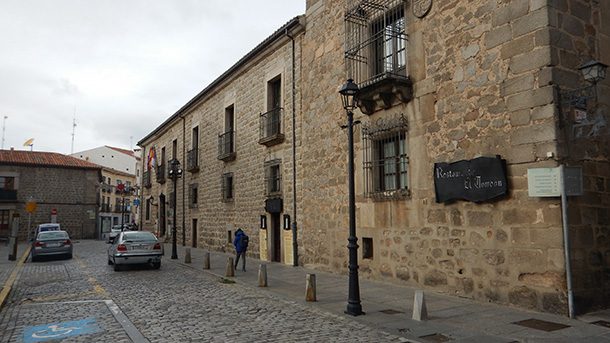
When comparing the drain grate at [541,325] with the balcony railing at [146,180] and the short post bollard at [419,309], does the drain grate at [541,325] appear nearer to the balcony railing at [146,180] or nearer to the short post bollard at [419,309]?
the short post bollard at [419,309]

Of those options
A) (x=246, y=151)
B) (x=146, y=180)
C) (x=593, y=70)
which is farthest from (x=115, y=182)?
(x=593, y=70)

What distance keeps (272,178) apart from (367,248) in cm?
604

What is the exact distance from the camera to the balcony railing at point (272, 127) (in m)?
15.6

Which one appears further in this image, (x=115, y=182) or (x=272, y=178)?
(x=115, y=182)

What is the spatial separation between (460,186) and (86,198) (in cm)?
3903

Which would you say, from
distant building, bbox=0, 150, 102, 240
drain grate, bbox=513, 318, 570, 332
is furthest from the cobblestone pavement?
distant building, bbox=0, 150, 102, 240

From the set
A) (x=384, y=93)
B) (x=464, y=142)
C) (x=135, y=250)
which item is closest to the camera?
(x=464, y=142)

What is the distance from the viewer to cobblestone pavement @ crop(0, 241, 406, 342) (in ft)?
20.0

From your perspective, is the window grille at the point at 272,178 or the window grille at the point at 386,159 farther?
the window grille at the point at 272,178

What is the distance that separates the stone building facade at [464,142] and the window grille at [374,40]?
0.12 ft

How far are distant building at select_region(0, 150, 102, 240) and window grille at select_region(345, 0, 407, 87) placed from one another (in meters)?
32.8

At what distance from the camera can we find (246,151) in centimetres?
1838

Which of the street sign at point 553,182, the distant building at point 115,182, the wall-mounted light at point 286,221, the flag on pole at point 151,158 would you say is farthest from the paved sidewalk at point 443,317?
the distant building at point 115,182

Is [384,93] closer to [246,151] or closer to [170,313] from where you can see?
[170,313]
